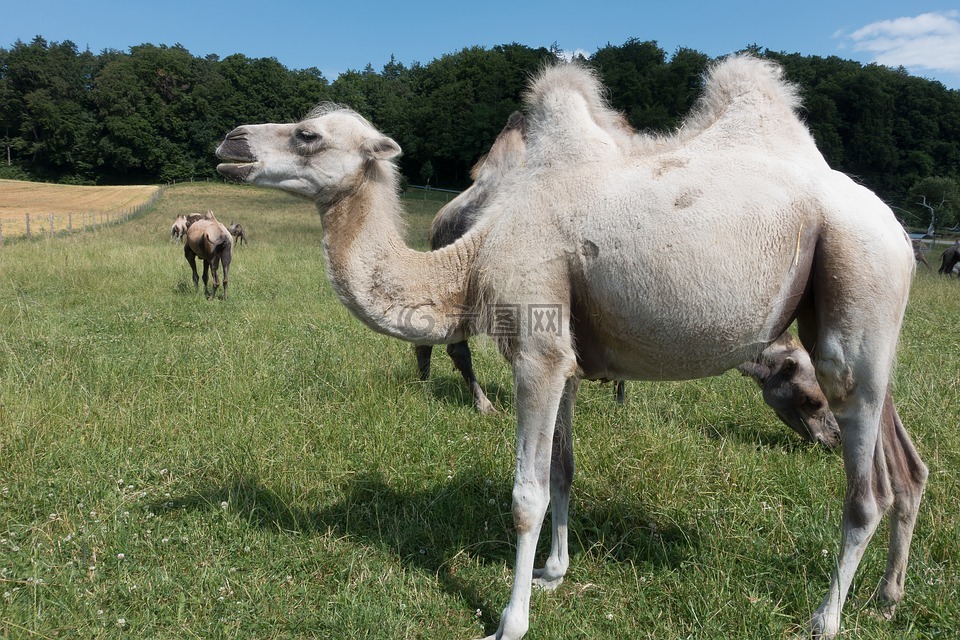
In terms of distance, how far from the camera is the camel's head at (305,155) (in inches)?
122

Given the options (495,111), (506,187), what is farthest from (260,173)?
(495,111)

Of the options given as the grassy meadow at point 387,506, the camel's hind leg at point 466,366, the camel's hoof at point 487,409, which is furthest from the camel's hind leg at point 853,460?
the camel's hind leg at point 466,366

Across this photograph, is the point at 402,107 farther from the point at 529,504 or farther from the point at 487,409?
the point at 529,504

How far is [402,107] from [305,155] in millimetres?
70811

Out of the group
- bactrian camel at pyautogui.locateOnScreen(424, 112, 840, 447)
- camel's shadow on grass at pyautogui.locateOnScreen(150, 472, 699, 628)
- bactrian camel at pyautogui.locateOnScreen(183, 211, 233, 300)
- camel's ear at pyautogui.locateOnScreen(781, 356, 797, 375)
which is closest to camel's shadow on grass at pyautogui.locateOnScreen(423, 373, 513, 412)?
bactrian camel at pyautogui.locateOnScreen(424, 112, 840, 447)

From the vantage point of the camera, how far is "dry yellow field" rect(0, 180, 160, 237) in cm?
3634

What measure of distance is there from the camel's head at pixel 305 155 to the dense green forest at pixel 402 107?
3424cm

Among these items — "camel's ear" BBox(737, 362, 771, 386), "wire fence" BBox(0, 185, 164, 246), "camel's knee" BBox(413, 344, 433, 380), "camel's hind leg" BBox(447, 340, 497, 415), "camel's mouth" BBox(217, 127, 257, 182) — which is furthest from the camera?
"wire fence" BBox(0, 185, 164, 246)

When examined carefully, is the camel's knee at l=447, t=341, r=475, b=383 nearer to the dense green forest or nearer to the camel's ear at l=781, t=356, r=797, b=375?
the camel's ear at l=781, t=356, r=797, b=375

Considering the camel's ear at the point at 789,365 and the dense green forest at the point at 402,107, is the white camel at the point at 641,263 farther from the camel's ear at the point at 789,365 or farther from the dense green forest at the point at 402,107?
the dense green forest at the point at 402,107

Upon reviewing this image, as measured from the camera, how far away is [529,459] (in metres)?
2.79

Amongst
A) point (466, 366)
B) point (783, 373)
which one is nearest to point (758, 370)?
point (783, 373)

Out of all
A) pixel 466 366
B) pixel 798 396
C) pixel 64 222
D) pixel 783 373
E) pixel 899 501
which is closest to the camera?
pixel 899 501

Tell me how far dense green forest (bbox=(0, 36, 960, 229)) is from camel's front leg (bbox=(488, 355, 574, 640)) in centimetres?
3408
